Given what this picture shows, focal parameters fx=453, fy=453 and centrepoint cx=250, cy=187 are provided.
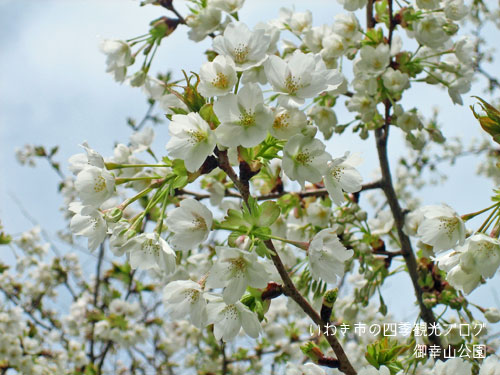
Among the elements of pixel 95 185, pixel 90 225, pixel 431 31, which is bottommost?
pixel 90 225

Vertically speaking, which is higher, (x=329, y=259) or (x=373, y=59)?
(x=373, y=59)

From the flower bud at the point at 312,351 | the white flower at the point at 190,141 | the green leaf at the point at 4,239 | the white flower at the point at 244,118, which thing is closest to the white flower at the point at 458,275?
the flower bud at the point at 312,351

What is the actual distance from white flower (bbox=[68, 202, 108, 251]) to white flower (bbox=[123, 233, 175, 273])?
136 mm

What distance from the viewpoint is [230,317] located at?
1.40 m

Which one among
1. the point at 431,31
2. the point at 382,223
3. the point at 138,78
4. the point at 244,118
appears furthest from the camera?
the point at 382,223

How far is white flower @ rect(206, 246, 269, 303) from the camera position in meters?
1.27

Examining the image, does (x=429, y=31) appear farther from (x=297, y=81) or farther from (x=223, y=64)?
(x=223, y=64)

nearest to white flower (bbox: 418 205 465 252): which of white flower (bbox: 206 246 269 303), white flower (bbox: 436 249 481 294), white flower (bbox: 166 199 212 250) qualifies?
white flower (bbox: 436 249 481 294)

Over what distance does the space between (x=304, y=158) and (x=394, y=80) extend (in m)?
1.16

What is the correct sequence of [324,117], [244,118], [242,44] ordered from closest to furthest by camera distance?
[244,118], [242,44], [324,117]

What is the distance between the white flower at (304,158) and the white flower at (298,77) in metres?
0.15

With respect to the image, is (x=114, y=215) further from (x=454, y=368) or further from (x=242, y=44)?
(x=454, y=368)

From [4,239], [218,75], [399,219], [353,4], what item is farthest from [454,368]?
[4,239]

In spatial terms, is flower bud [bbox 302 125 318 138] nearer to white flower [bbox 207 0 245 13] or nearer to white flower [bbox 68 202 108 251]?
white flower [bbox 68 202 108 251]
